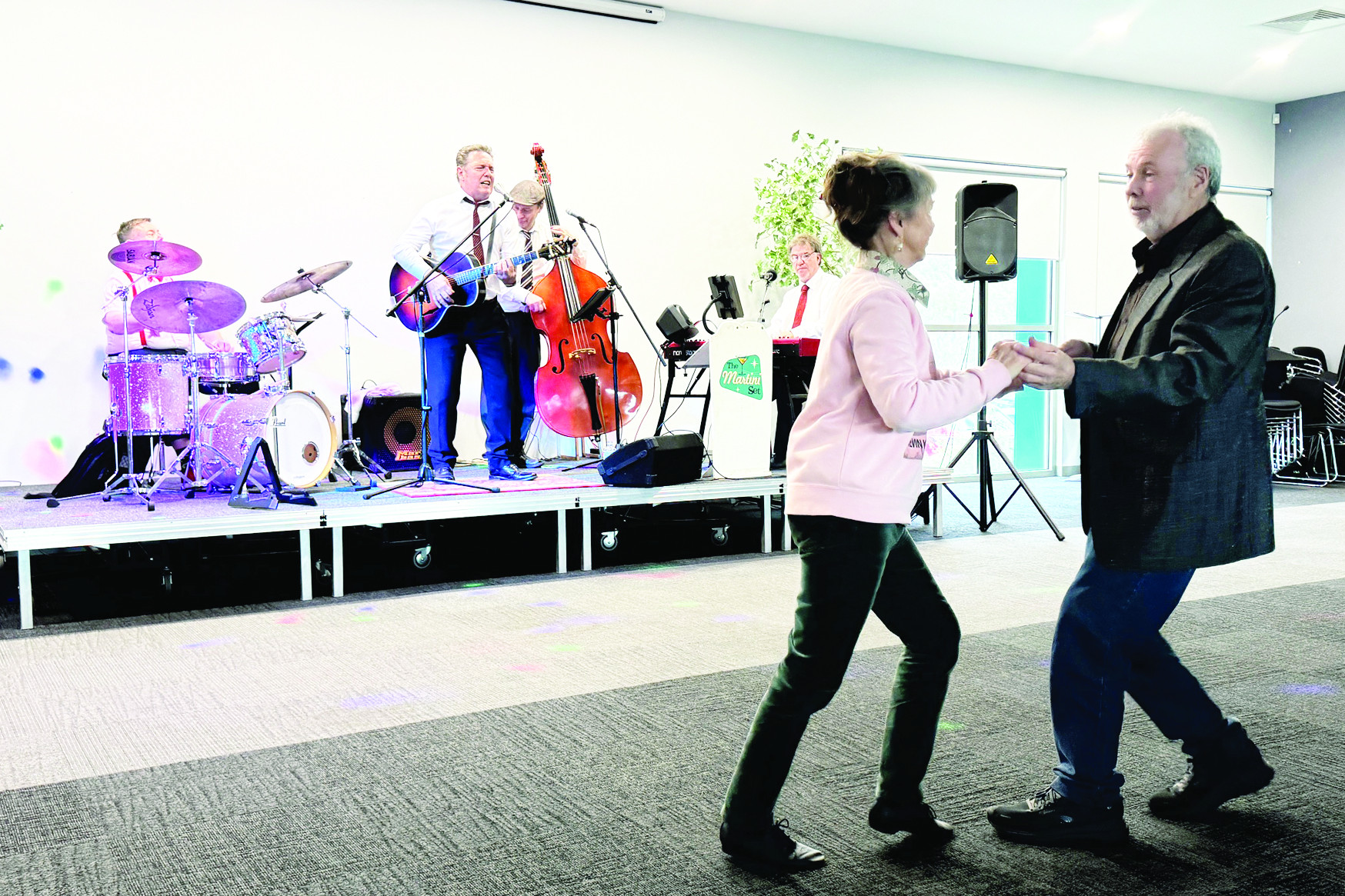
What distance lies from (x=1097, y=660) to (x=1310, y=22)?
24.5 feet

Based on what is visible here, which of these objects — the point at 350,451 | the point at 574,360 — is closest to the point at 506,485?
the point at 574,360

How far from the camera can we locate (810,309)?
638 centimetres

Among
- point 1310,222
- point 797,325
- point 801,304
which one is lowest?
point 797,325

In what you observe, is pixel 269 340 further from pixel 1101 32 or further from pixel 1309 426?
pixel 1309 426

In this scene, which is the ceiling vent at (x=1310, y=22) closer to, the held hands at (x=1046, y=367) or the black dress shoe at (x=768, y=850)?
the held hands at (x=1046, y=367)

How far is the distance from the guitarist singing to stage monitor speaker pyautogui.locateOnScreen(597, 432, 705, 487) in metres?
0.46

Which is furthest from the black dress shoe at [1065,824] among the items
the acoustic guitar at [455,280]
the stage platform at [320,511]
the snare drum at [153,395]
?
the snare drum at [153,395]

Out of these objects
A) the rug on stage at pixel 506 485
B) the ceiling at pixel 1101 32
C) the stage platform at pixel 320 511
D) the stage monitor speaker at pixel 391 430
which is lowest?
the stage platform at pixel 320 511

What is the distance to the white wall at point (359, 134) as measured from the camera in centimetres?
593

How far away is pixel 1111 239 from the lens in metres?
9.42

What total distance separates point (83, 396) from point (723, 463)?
3457mm

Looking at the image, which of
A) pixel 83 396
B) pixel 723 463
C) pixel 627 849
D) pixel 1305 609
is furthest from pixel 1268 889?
pixel 83 396

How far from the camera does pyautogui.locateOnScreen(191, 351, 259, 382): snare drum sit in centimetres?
501

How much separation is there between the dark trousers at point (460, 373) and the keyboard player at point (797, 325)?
1.43 m
